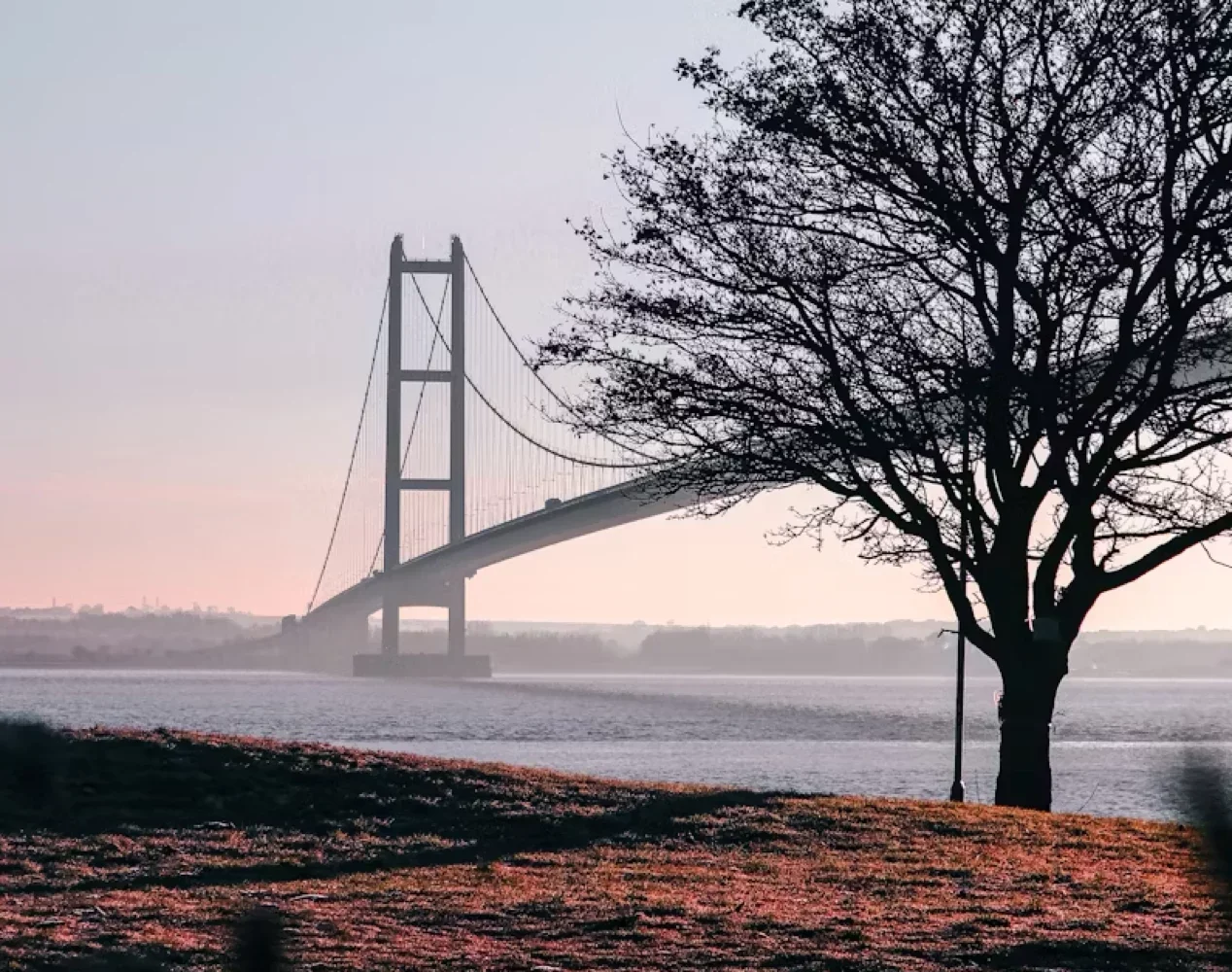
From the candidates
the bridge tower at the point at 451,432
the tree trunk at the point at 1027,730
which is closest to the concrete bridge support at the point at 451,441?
the bridge tower at the point at 451,432

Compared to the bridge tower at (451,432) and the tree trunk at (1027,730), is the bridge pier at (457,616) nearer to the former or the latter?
the bridge tower at (451,432)

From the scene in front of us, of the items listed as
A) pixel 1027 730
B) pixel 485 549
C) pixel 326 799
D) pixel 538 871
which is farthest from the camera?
pixel 485 549

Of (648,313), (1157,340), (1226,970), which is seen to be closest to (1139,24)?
(1157,340)

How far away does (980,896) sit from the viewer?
970cm

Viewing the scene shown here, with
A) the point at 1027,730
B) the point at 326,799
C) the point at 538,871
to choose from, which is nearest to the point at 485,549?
the point at 1027,730

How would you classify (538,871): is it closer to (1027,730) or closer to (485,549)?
(1027,730)

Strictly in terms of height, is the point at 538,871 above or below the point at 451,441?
below

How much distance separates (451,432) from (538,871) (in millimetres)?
82795

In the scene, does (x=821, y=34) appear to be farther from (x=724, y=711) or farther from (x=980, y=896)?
(x=724, y=711)

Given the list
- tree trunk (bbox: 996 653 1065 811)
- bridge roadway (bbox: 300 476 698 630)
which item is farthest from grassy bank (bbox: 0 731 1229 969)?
bridge roadway (bbox: 300 476 698 630)

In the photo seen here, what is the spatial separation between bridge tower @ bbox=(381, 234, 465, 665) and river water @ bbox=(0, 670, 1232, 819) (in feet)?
13.8

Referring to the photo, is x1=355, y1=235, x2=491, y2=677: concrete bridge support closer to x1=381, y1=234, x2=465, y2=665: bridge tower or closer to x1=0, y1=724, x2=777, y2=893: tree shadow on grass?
x1=381, y1=234, x2=465, y2=665: bridge tower

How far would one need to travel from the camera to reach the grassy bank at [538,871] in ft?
25.1

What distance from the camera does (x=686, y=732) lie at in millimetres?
58594
